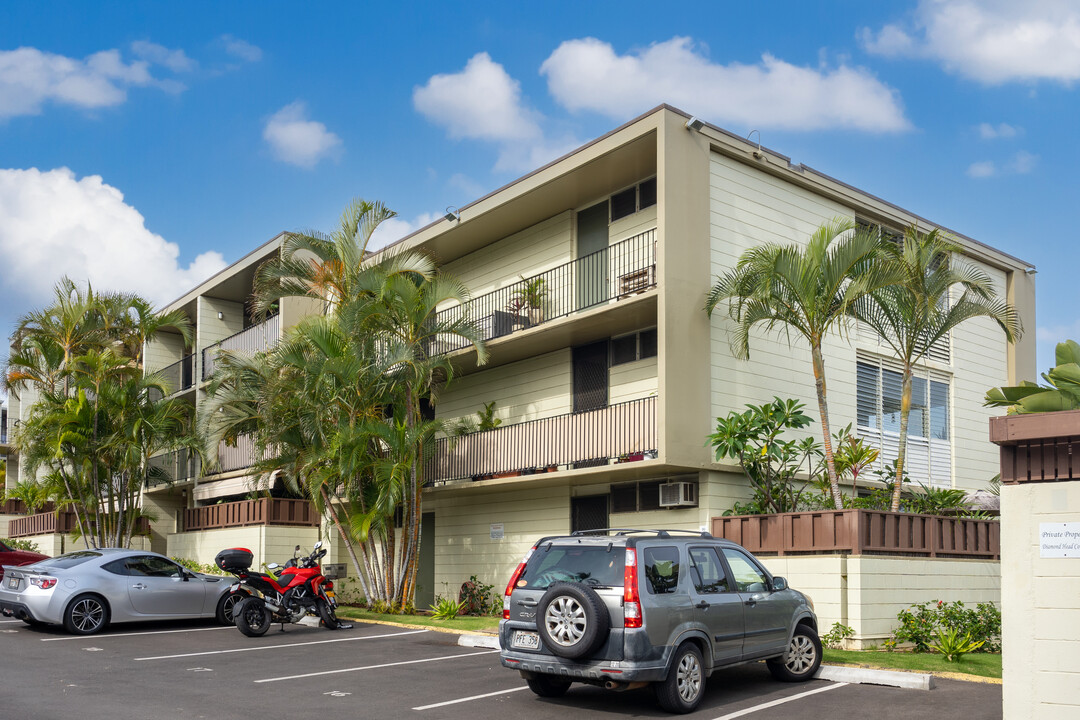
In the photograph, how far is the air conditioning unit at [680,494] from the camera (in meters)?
18.0

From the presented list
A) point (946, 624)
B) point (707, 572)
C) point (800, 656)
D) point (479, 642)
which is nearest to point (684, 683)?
point (707, 572)

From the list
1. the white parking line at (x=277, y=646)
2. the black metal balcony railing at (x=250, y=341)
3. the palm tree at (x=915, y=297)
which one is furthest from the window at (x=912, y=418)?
the black metal balcony railing at (x=250, y=341)

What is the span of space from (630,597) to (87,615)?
1085 centimetres

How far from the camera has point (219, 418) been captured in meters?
23.3

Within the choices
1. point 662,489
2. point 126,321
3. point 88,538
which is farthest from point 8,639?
point 126,321

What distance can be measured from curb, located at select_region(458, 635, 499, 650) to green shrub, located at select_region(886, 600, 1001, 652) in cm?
555

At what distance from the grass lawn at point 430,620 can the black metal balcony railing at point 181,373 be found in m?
14.1

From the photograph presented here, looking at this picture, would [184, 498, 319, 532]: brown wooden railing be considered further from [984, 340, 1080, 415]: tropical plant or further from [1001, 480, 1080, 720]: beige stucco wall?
[1001, 480, 1080, 720]: beige stucco wall

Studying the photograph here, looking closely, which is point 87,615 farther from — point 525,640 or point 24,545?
point 24,545

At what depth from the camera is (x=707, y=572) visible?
10.7 meters

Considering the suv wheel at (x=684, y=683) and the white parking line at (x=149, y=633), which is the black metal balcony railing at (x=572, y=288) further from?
the suv wheel at (x=684, y=683)

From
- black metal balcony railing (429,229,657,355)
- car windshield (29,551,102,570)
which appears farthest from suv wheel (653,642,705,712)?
car windshield (29,551,102,570)

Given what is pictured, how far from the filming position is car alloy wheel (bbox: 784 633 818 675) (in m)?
11.7

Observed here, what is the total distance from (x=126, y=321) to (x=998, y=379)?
24475 millimetres
